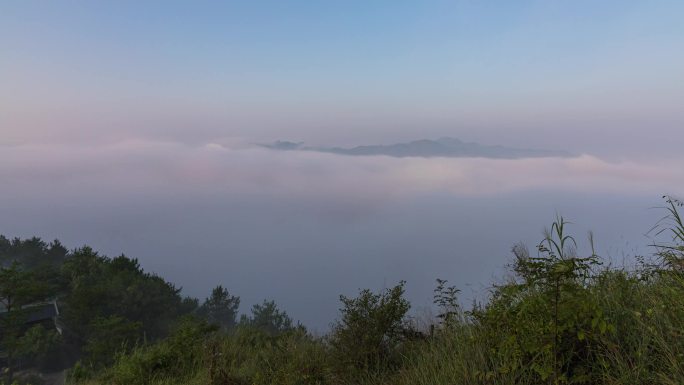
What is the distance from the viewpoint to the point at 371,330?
4.90 metres

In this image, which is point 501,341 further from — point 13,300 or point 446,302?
point 13,300

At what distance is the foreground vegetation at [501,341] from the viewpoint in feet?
9.45

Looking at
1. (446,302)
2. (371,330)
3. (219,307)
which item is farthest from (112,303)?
(446,302)

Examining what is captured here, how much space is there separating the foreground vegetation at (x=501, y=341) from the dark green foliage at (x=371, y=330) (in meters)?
0.01

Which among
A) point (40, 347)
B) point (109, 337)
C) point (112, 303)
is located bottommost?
point (40, 347)

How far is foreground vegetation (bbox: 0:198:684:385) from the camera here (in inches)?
113

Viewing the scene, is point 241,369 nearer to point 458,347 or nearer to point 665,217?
point 458,347

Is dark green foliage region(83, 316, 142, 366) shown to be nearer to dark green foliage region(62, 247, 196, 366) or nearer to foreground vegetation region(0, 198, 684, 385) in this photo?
dark green foliage region(62, 247, 196, 366)

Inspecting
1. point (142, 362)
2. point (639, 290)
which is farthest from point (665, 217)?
point (142, 362)

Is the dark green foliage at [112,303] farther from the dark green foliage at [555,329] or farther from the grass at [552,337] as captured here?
the dark green foliage at [555,329]

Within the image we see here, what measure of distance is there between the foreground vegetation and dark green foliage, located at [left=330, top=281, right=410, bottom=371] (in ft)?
0.04

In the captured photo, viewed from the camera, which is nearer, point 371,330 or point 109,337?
point 371,330

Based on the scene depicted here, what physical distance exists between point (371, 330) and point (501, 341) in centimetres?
190

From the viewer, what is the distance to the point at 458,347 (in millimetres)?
3793
